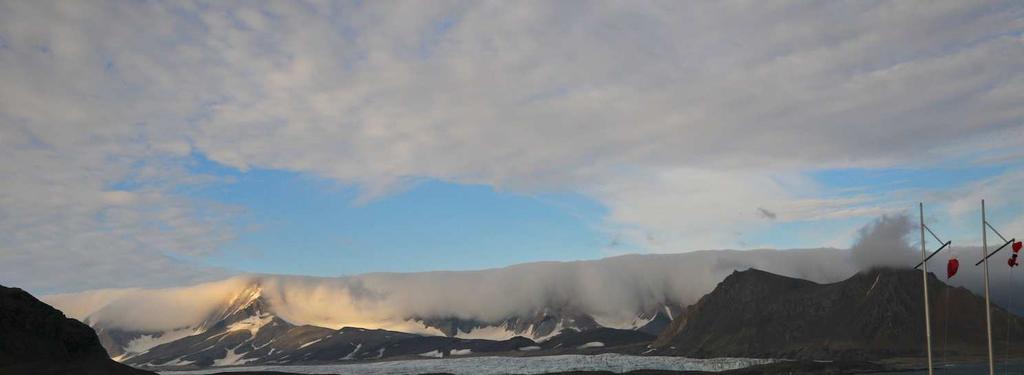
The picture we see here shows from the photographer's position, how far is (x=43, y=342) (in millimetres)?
162375

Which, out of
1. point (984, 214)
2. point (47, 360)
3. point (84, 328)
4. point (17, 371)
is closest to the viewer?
point (984, 214)

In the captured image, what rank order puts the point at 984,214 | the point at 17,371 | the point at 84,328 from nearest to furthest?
the point at 984,214
the point at 17,371
the point at 84,328

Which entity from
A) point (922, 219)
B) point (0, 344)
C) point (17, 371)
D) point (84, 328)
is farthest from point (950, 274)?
point (84, 328)

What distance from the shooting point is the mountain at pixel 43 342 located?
152m

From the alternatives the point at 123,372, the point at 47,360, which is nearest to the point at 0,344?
the point at 47,360

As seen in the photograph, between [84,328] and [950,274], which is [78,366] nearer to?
[84,328]

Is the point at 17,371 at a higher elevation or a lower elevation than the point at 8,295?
lower

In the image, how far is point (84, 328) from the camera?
573 ft

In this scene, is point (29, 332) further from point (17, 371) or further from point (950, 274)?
point (950, 274)

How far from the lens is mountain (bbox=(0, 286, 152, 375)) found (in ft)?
500

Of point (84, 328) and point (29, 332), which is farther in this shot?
point (84, 328)

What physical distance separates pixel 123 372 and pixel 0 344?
20.8m

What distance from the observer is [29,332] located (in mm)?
162375

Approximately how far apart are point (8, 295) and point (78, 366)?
73.6ft
